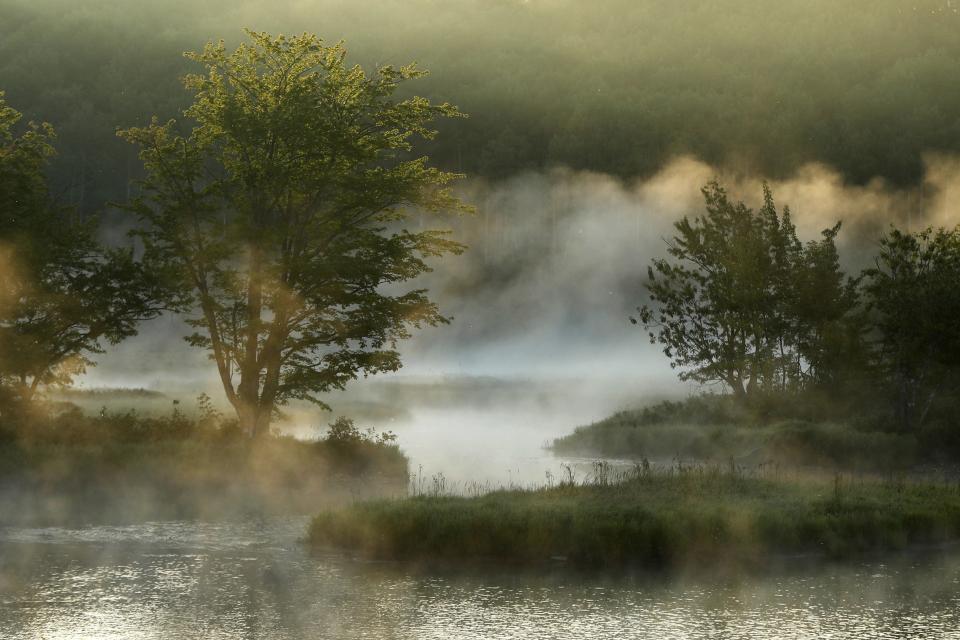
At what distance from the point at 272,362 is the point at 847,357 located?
1132 inches

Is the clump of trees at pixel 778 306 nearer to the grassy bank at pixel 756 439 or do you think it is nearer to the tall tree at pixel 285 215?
the grassy bank at pixel 756 439

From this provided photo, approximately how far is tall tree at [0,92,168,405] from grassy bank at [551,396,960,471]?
82.4 feet

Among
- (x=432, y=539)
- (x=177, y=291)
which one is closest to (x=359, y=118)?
(x=177, y=291)

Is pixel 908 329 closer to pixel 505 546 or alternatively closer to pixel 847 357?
pixel 847 357

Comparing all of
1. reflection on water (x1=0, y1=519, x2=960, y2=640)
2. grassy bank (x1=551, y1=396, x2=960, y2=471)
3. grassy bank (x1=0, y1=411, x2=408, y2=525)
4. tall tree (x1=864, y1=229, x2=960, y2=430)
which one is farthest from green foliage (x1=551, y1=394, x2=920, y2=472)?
reflection on water (x1=0, y1=519, x2=960, y2=640)

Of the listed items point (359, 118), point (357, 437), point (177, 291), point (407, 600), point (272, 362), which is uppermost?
point (359, 118)

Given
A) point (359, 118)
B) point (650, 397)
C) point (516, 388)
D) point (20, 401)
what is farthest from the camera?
point (516, 388)

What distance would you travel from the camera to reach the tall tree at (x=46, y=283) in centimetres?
3762

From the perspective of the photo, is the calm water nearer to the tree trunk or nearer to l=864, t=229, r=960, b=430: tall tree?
the tree trunk

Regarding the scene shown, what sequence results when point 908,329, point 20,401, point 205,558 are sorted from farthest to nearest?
1. point 908,329
2. point 20,401
3. point 205,558

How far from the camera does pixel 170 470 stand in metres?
33.7

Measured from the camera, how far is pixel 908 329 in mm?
49062

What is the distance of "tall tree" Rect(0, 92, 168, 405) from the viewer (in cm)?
3762

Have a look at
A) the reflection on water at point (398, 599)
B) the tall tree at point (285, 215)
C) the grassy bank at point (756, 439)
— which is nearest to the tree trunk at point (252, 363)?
the tall tree at point (285, 215)
